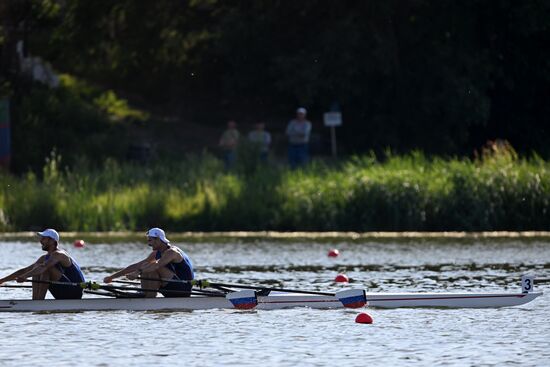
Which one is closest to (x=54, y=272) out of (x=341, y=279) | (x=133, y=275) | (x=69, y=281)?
(x=69, y=281)

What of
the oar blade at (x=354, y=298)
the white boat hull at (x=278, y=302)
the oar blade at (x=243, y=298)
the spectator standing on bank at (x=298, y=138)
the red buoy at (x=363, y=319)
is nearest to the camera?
the red buoy at (x=363, y=319)

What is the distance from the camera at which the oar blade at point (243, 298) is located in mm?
23344

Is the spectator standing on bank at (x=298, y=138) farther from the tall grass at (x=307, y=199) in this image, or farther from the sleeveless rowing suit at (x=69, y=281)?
the sleeveless rowing suit at (x=69, y=281)

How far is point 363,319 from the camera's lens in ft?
73.4

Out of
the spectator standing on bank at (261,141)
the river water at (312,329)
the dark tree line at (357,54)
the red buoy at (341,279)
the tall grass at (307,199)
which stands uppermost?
the dark tree line at (357,54)

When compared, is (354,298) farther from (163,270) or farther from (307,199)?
(307,199)

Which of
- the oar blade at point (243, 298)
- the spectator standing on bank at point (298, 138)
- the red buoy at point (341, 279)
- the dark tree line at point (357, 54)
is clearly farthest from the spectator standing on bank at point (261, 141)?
the oar blade at point (243, 298)

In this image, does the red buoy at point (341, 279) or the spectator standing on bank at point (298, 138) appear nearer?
the red buoy at point (341, 279)

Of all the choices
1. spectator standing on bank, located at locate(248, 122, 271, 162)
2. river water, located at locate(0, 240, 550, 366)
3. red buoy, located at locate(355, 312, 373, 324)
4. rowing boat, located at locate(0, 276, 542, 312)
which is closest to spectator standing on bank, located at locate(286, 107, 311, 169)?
spectator standing on bank, located at locate(248, 122, 271, 162)

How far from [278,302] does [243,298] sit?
0.71 metres

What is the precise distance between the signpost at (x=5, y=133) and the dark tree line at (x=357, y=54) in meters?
3.34

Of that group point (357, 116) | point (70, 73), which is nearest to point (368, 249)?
point (357, 116)

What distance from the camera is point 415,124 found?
49406mm

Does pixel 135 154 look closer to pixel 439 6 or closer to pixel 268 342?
pixel 439 6
